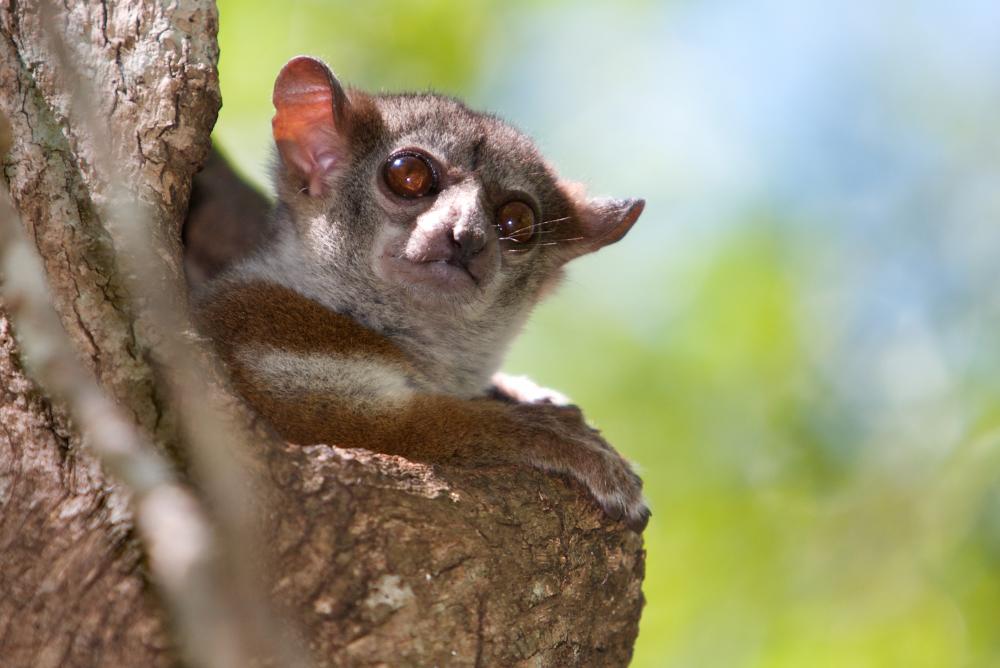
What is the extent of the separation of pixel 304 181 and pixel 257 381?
1155mm

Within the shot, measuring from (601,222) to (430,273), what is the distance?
3.83 ft

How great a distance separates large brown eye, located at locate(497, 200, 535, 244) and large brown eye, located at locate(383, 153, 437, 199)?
34 cm

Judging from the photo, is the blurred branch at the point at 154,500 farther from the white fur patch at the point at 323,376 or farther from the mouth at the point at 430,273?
the mouth at the point at 430,273

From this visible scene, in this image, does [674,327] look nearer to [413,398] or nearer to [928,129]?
[928,129]

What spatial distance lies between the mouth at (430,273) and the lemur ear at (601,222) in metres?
0.97

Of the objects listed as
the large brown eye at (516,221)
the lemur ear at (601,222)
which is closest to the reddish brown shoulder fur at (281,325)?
the large brown eye at (516,221)

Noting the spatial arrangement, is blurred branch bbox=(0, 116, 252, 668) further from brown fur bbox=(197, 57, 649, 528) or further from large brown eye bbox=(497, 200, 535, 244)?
large brown eye bbox=(497, 200, 535, 244)

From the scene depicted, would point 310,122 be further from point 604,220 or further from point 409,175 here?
point 604,220

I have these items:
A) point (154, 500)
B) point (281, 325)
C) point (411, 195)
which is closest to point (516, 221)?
point (411, 195)

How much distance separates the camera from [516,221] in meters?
4.58

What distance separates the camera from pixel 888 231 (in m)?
7.87

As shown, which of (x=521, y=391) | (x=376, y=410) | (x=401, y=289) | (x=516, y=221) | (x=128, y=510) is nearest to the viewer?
(x=128, y=510)

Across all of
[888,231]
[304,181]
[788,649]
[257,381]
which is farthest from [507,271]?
[888,231]

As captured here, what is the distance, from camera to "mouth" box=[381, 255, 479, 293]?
414 centimetres
